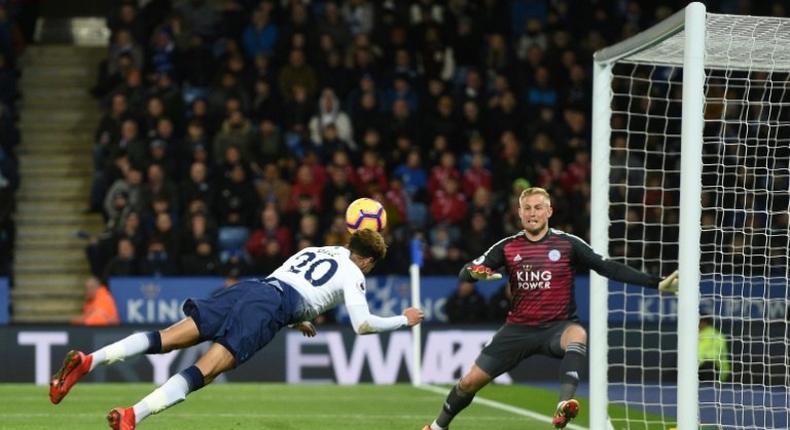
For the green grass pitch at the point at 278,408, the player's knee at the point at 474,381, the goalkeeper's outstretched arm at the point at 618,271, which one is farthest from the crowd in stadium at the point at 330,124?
the goalkeeper's outstretched arm at the point at 618,271

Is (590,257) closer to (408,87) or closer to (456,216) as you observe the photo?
(456,216)

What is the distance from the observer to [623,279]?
962cm

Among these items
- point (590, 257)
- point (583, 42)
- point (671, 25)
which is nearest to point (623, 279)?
point (590, 257)

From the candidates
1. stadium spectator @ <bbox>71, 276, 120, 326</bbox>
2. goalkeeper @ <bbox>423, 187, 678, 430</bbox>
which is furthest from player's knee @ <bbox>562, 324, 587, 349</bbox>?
stadium spectator @ <bbox>71, 276, 120, 326</bbox>

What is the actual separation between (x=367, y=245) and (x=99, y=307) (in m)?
9.06

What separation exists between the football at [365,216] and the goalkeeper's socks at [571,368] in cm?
149

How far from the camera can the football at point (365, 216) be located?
9789 mm

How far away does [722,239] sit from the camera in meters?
13.7

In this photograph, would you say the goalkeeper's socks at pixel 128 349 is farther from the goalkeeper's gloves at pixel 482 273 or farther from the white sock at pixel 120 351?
the goalkeeper's gloves at pixel 482 273

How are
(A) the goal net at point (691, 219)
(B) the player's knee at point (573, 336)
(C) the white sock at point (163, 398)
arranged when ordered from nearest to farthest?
(C) the white sock at point (163, 398), (A) the goal net at point (691, 219), (B) the player's knee at point (573, 336)

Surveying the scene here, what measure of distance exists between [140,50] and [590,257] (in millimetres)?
12546

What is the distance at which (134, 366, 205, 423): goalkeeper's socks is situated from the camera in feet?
27.7

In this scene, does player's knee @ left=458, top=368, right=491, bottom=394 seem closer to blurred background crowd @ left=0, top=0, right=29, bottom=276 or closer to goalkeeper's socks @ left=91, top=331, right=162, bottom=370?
goalkeeper's socks @ left=91, top=331, right=162, bottom=370

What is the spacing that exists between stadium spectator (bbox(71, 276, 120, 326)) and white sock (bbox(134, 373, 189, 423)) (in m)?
9.12
